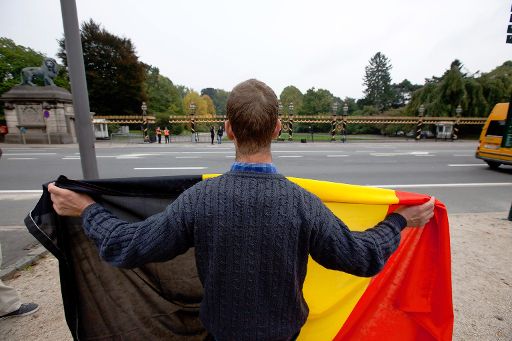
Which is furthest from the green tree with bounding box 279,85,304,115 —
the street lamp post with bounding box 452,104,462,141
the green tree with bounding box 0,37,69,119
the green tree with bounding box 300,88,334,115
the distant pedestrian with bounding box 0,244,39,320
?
the distant pedestrian with bounding box 0,244,39,320

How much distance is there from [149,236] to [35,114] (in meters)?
26.5

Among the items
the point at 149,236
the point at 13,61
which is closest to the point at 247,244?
the point at 149,236

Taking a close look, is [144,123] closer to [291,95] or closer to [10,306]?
[10,306]

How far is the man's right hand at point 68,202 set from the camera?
1417 millimetres

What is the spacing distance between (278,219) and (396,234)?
0.70m

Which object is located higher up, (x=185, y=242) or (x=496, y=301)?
(x=185, y=242)

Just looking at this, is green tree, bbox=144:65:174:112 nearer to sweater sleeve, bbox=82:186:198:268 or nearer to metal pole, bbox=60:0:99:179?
metal pole, bbox=60:0:99:179

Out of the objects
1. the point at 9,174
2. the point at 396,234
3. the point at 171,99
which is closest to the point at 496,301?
the point at 396,234

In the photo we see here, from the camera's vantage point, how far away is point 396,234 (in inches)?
53.0

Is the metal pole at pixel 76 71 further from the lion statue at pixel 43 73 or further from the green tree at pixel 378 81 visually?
the green tree at pixel 378 81

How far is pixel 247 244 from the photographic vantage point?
102 cm

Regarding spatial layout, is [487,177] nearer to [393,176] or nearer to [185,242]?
[393,176]

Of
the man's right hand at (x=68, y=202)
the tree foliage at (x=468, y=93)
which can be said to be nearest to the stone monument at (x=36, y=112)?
the man's right hand at (x=68, y=202)

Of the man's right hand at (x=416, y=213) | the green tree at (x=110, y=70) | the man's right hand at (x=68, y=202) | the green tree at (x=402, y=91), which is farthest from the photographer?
the green tree at (x=402, y=91)
